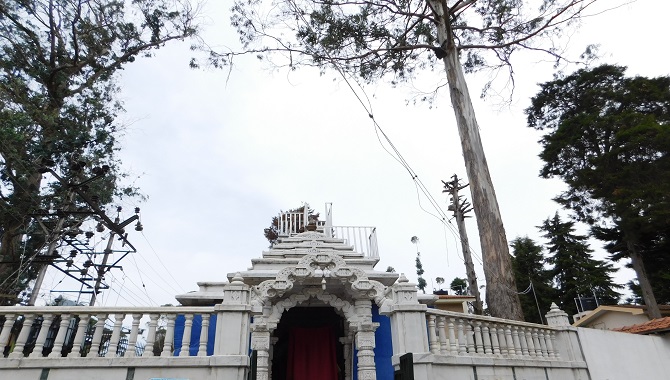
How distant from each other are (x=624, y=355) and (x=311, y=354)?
22.1 feet

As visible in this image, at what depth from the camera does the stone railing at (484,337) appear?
252 inches

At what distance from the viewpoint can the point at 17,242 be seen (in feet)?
48.0

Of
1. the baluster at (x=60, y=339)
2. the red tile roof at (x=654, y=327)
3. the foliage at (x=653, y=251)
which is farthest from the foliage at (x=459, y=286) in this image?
the baluster at (x=60, y=339)

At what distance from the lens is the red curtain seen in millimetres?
8211

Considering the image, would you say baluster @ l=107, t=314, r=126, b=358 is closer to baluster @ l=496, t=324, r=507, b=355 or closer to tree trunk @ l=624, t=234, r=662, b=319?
baluster @ l=496, t=324, r=507, b=355

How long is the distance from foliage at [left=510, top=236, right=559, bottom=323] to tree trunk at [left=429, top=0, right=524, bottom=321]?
23.2 m

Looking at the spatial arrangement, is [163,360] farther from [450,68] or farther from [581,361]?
[450,68]

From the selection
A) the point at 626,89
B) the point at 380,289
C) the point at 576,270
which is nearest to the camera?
the point at 380,289

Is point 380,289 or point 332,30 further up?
point 332,30

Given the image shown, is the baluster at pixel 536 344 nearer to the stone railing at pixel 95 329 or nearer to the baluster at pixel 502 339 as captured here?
the baluster at pixel 502 339

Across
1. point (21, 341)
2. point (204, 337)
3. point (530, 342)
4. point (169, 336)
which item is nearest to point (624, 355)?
point (530, 342)

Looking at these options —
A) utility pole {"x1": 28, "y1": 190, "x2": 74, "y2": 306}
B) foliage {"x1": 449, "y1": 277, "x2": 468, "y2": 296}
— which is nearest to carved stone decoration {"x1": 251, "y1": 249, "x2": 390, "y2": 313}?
utility pole {"x1": 28, "y1": 190, "x2": 74, "y2": 306}

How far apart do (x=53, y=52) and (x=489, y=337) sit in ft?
62.4

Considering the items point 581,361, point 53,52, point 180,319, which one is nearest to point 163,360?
point 180,319
